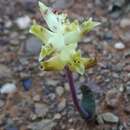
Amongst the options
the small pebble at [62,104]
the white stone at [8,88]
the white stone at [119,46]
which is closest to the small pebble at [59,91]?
the small pebble at [62,104]

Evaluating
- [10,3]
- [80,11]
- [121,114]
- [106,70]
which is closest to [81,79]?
[106,70]

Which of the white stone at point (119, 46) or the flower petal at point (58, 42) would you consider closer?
the flower petal at point (58, 42)

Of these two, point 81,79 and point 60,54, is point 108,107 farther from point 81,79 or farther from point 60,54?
point 60,54

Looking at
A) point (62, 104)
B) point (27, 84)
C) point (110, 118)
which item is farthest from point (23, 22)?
point (110, 118)

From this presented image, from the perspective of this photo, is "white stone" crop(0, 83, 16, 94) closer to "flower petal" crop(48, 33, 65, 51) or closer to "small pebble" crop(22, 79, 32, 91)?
"small pebble" crop(22, 79, 32, 91)

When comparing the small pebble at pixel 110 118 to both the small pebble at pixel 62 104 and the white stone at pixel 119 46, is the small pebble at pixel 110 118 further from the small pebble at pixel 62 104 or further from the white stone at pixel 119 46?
the white stone at pixel 119 46

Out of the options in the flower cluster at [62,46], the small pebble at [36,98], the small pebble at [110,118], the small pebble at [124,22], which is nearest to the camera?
the flower cluster at [62,46]

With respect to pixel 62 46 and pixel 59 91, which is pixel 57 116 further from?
pixel 62 46
